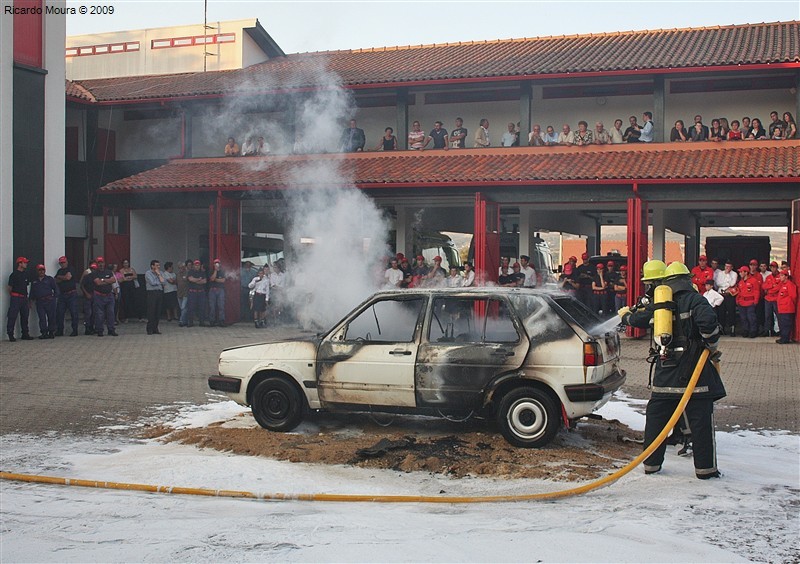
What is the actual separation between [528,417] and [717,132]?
50.1 feet

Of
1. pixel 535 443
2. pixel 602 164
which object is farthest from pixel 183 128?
pixel 535 443

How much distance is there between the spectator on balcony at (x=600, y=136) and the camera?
20.9 metres

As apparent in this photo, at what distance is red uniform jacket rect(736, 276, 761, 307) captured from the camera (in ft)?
56.1

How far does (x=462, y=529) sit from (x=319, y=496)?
112 cm

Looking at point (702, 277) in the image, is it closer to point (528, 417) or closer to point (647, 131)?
point (647, 131)

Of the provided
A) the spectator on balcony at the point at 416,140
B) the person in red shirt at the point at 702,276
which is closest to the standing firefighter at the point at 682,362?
the person in red shirt at the point at 702,276

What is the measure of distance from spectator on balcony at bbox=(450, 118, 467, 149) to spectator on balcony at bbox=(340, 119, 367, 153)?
8.12 ft

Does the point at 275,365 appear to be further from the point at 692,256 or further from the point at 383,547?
the point at 692,256

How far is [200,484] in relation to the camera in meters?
6.18

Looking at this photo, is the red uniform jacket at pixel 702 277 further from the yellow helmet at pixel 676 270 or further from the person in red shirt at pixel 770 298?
the yellow helmet at pixel 676 270

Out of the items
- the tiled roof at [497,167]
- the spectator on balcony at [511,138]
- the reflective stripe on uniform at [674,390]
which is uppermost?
the spectator on balcony at [511,138]

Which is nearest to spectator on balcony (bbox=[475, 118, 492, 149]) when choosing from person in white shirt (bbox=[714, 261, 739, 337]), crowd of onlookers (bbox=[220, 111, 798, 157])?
crowd of onlookers (bbox=[220, 111, 798, 157])

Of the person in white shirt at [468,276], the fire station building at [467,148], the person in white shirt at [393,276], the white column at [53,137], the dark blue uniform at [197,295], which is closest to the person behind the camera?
the person in white shirt at [393,276]

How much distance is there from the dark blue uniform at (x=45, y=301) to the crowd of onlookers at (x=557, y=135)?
7.35 meters
